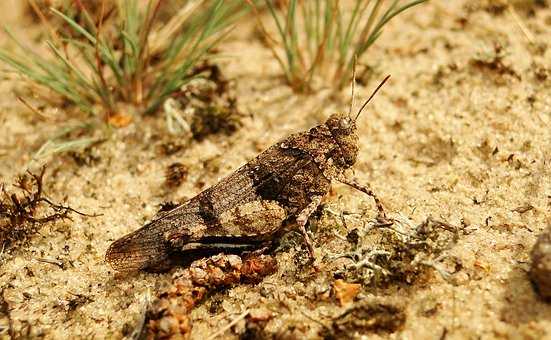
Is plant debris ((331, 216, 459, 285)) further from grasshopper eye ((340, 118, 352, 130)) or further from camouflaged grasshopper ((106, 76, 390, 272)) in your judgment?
grasshopper eye ((340, 118, 352, 130))

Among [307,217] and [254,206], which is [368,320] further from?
[254,206]

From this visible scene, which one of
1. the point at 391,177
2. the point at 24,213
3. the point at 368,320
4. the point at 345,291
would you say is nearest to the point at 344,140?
the point at 391,177

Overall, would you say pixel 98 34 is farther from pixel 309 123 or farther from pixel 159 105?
pixel 309 123

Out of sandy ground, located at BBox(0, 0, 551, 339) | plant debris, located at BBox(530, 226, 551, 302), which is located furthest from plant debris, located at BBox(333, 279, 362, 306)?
plant debris, located at BBox(530, 226, 551, 302)

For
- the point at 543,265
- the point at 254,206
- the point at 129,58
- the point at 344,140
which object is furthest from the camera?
the point at 129,58

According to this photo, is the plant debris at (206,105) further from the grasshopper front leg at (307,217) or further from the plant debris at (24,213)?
the grasshopper front leg at (307,217)

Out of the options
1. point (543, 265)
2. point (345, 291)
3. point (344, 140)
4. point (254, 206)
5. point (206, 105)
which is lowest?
point (345, 291)

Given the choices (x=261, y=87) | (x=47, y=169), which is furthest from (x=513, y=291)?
(x=47, y=169)
